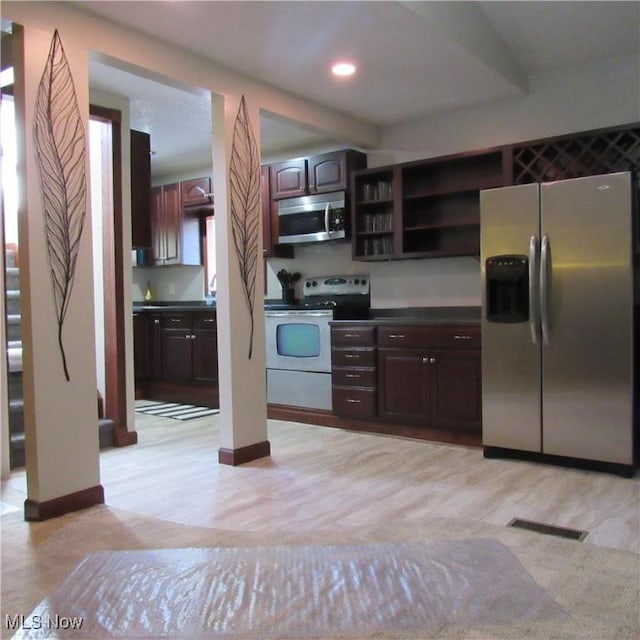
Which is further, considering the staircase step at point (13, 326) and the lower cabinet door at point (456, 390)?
the staircase step at point (13, 326)

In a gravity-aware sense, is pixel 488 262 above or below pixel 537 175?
below

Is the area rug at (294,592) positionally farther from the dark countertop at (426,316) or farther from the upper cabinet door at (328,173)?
the upper cabinet door at (328,173)

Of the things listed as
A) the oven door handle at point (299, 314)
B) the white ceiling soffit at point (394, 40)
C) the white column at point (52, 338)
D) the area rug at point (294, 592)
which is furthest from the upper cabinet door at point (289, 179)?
the area rug at point (294, 592)

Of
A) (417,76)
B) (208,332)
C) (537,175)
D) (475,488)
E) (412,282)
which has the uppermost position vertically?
(417,76)

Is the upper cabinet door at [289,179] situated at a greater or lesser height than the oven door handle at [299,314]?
greater

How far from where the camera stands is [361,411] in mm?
4656

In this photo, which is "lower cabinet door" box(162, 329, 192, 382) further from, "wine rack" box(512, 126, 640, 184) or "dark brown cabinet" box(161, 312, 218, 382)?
"wine rack" box(512, 126, 640, 184)

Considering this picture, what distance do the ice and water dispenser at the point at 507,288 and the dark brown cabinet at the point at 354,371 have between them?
105cm

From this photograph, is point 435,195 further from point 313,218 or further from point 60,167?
point 60,167

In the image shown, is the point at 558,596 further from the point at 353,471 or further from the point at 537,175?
the point at 537,175

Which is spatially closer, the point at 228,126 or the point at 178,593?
the point at 178,593

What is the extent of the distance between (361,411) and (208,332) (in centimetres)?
195

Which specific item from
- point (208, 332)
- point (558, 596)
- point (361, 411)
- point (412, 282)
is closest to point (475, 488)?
point (558, 596)

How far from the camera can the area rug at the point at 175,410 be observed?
5535 mm
